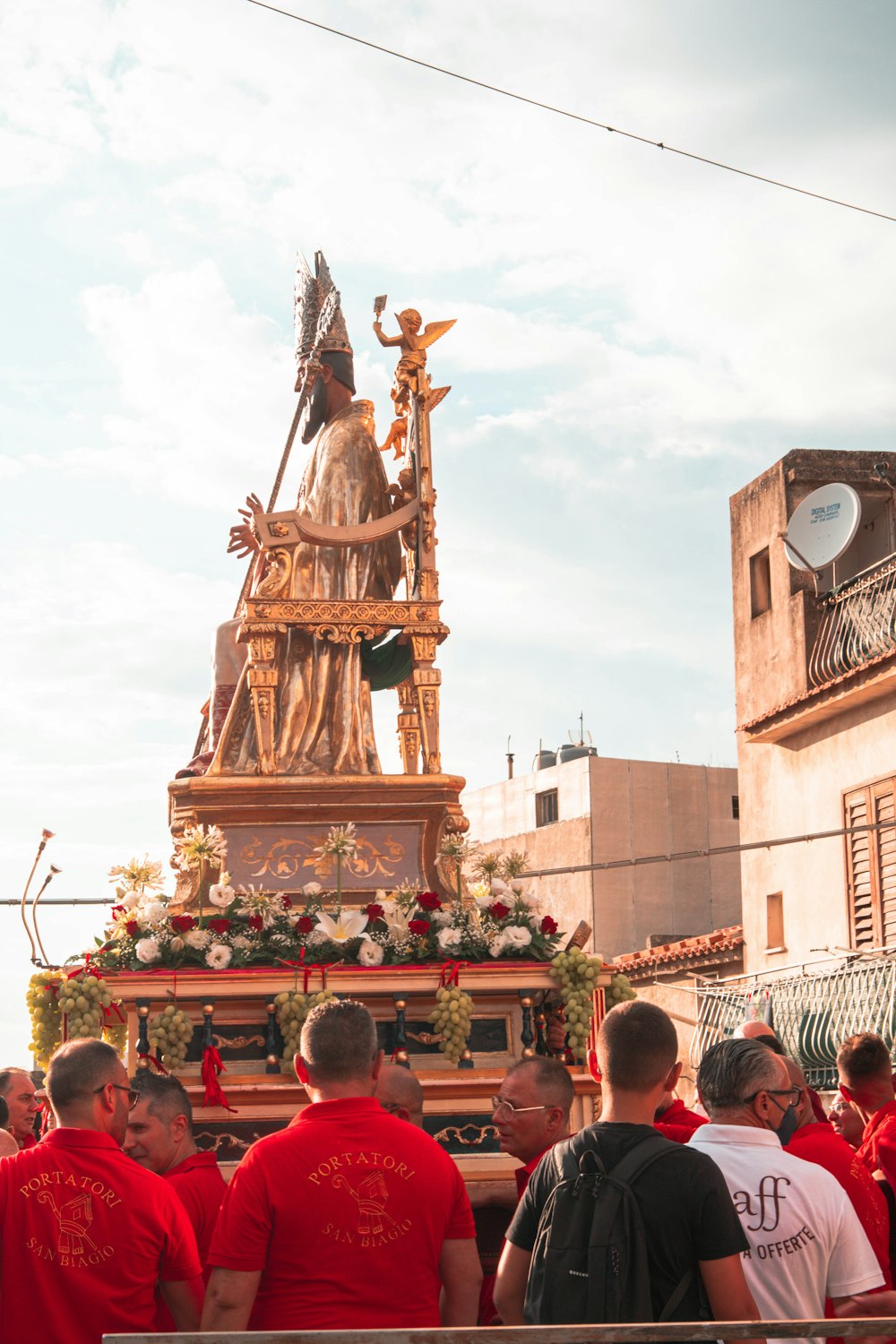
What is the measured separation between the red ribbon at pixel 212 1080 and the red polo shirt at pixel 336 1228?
5.06m

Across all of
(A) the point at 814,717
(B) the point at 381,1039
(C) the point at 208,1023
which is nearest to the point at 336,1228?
(C) the point at 208,1023

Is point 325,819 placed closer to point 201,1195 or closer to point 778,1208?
point 201,1195

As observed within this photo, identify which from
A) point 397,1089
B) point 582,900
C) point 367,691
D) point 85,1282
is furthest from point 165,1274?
point 582,900

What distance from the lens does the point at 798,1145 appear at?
16.7 ft

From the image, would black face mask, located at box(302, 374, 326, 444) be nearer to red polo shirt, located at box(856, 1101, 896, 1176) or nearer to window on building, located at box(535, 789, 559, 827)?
red polo shirt, located at box(856, 1101, 896, 1176)

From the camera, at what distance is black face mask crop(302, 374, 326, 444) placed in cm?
1295

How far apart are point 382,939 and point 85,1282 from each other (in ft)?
18.8

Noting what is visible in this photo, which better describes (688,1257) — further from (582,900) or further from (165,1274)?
(582,900)

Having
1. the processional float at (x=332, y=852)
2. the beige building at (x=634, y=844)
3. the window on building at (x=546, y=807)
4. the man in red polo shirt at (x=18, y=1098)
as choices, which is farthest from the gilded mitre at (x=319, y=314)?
the window on building at (x=546, y=807)

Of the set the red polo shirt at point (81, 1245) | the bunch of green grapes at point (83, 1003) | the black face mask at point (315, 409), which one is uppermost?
the black face mask at point (315, 409)

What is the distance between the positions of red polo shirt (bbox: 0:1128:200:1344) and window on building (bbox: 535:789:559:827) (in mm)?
34400

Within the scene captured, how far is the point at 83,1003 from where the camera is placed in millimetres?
9609

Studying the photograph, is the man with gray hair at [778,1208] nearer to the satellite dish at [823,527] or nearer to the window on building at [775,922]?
the satellite dish at [823,527]

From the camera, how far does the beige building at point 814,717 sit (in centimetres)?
2034
